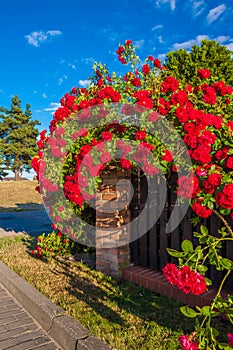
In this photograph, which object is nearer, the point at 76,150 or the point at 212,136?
the point at 212,136

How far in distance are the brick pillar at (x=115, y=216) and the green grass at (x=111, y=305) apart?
263 mm

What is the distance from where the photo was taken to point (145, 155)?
3484 mm

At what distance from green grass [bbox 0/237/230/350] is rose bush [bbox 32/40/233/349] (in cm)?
41

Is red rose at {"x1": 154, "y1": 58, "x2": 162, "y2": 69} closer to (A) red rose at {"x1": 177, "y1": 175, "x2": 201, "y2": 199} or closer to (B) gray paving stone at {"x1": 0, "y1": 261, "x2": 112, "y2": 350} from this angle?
(A) red rose at {"x1": 177, "y1": 175, "x2": 201, "y2": 199}

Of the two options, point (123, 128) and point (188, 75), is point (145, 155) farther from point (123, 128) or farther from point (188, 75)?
point (188, 75)

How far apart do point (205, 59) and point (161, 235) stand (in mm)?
11840

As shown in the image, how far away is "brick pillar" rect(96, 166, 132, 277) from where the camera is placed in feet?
14.5

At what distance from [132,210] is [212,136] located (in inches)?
84.0

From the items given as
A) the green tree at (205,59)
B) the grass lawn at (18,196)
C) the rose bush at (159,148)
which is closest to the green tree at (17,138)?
the grass lawn at (18,196)

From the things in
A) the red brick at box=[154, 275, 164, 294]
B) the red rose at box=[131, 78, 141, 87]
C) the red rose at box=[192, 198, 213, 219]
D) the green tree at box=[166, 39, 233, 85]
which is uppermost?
the green tree at box=[166, 39, 233, 85]

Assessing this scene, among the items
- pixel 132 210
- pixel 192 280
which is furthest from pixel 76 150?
pixel 192 280

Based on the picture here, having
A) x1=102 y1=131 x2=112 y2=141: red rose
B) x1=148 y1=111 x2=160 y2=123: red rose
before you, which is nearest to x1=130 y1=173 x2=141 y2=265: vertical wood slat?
x1=102 y1=131 x2=112 y2=141: red rose

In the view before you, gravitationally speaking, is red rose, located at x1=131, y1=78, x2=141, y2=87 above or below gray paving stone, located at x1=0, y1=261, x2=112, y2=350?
above

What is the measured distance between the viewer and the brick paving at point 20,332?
2923 millimetres
